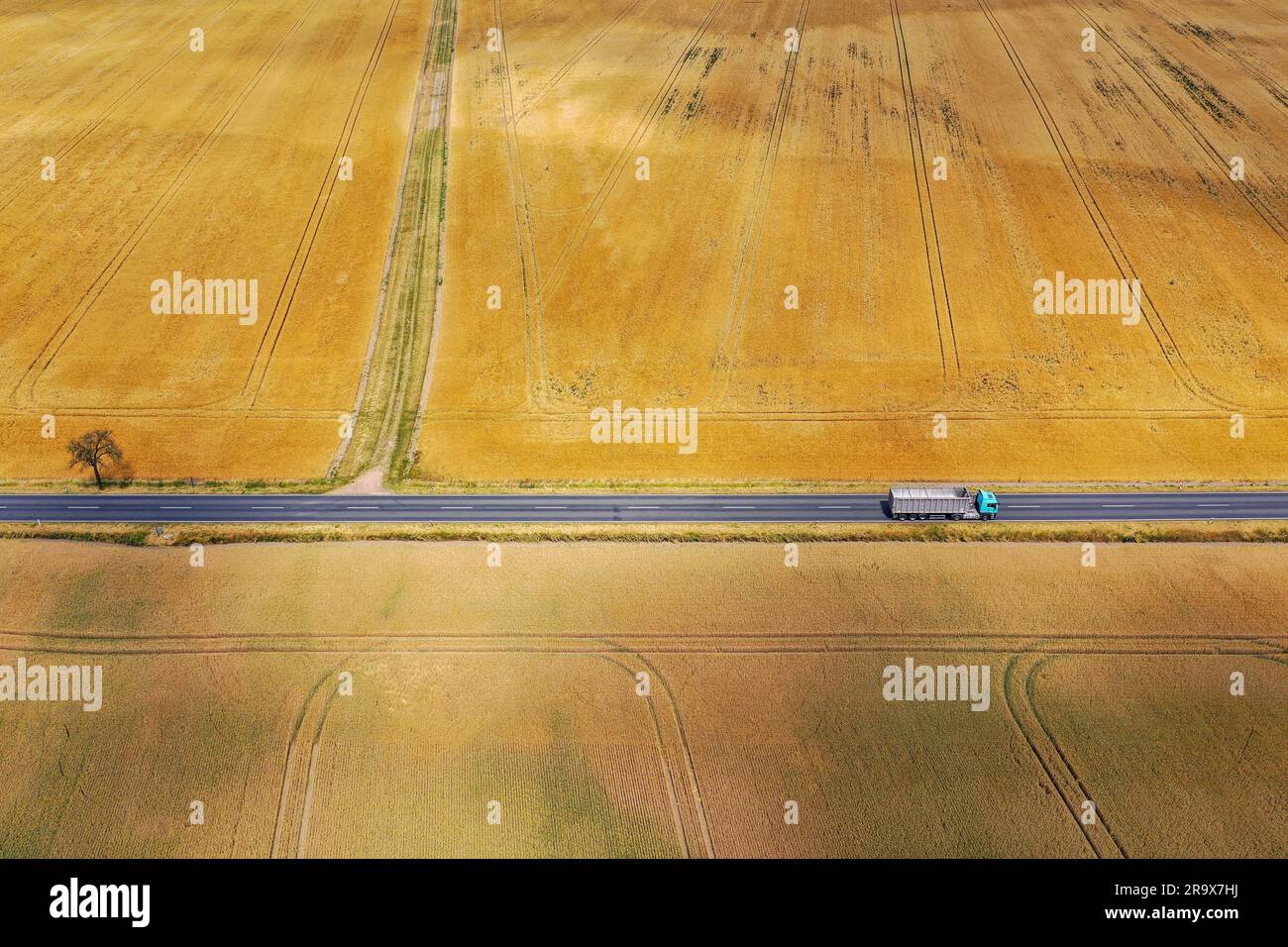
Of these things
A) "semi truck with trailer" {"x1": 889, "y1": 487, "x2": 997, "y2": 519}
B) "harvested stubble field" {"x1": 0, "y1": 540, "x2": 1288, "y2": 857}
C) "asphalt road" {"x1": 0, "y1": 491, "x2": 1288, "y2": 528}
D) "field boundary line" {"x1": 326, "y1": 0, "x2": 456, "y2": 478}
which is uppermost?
"field boundary line" {"x1": 326, "y1": 0, "x2": 456, "y2": 478}

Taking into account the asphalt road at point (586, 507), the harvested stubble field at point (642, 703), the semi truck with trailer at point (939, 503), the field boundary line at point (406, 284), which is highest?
the field boundary line at point (406, 284)

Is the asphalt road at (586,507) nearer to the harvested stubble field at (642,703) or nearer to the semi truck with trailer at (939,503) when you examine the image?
the semi truck with trailer at (939,503)

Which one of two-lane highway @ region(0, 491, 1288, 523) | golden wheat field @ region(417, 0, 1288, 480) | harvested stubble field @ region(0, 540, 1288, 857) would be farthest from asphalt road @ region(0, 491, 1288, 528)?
harvested stubble field @ region(0, 540, 1288, 857)

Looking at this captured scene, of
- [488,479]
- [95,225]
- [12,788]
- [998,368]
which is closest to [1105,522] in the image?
[998,368]

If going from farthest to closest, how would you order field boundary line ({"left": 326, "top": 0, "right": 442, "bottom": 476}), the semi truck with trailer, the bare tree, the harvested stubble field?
field boundary line ({"left": 326, "top": 0, "right": 442, "bottom": 476})
the bare tree
the semi truck with trailer
the harvested stubble field

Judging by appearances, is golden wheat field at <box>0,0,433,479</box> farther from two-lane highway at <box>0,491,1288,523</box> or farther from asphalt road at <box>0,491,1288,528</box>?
asphalt road at <box>0,491,1288,528</box>

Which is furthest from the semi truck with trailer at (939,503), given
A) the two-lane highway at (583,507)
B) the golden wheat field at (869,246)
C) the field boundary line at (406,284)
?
the field boundary line at (406,284)

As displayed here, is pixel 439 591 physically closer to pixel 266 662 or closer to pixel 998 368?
pixel 266 662
